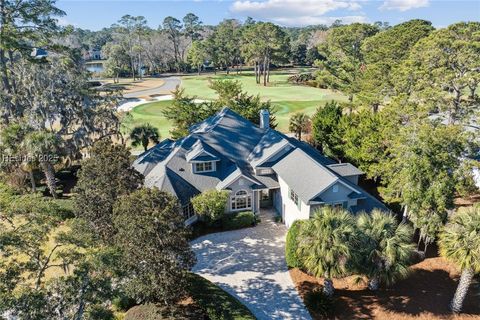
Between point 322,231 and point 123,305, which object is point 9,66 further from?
point 322,231

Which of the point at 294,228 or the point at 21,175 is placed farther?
the point at 21,175

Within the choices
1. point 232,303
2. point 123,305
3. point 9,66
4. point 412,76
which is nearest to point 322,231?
point 232,303

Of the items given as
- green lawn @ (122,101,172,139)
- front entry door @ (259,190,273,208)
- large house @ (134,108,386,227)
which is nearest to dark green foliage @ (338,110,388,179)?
large house @ (134,108,386,227)

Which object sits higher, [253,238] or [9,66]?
[9,66]

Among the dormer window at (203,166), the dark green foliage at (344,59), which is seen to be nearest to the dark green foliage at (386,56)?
the dark green foliage at (344,59)

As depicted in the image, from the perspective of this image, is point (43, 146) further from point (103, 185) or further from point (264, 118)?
point (264, 118)

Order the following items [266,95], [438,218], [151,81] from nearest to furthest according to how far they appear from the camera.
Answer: [438,218] < [266,95] < [151,81]

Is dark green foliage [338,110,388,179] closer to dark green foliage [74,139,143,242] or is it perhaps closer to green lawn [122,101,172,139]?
dark green foliage [74,139,143,242]

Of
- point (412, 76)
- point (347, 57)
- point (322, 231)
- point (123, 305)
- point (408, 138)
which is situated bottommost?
point (123, 305)
